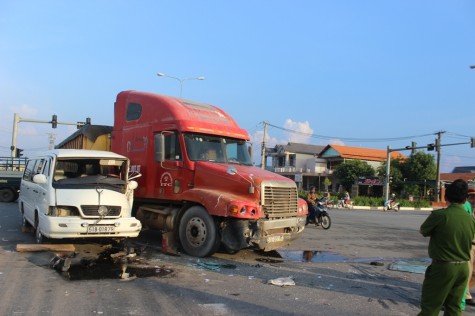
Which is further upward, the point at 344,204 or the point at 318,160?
the point at 318,160

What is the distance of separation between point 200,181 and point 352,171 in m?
50.6

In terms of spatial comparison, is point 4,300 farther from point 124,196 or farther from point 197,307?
point 124,196

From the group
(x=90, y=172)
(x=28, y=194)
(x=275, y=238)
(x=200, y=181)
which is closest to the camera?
(x=275, y=238)

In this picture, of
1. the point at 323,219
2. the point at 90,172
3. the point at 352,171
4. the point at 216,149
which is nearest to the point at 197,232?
the point at 216,149

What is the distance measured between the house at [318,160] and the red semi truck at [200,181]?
157ft

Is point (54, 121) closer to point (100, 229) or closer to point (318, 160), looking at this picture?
point (100, 229)

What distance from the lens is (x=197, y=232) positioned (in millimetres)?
8992

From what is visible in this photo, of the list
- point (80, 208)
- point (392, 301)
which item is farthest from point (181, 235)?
point (392, 301)

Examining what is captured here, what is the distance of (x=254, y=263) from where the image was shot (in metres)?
8.73

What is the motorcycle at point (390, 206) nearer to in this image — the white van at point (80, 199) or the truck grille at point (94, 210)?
the white van at point (80, 199)

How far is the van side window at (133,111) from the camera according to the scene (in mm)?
10810

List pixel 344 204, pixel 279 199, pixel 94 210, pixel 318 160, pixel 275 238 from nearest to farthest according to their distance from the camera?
pixel 94 210
pixel 275 238
pixel 279 199
pixel 344 204
pixel 318 160

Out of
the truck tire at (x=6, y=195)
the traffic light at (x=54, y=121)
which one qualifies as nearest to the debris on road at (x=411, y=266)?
the truck tire at (x=6, y=195)

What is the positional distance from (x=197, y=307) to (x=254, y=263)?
334cm
